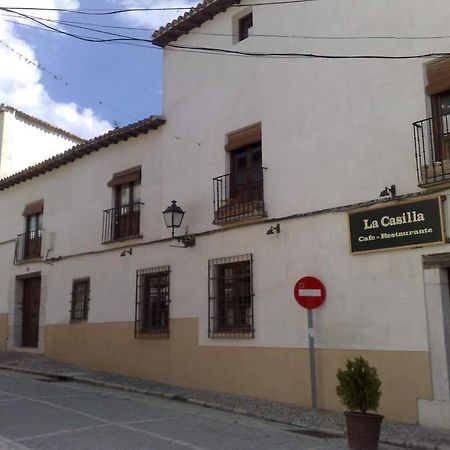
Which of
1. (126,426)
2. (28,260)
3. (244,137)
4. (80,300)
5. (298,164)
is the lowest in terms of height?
(126,426)

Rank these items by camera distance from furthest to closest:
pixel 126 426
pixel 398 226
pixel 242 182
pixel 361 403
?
pixel 242 182
pixel 398 226
pixel 126 426
pixel 361 403

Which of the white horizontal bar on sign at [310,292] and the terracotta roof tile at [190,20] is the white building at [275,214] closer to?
the terracotta roof tile at [190,20]

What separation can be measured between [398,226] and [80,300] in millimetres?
9150

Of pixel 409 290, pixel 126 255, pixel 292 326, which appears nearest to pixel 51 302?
pixel 126 255


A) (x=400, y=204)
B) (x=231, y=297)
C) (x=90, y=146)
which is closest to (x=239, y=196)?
(x=231, y=297)

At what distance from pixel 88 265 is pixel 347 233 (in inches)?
304

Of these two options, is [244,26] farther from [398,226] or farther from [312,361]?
[312,361]

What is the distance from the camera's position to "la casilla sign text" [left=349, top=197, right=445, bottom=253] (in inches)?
308

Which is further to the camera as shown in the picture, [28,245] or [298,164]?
[28,245]

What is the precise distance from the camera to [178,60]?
42.0ft

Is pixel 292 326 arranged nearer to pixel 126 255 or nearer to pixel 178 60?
pixel 126 255

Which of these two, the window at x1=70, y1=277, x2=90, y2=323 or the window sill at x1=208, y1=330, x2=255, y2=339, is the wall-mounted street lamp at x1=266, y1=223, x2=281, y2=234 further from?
the window at x1=70, y1=277, x2=90, y2=323

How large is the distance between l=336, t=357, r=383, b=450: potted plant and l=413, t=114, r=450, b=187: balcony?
289 cm

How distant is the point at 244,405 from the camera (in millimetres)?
9312
